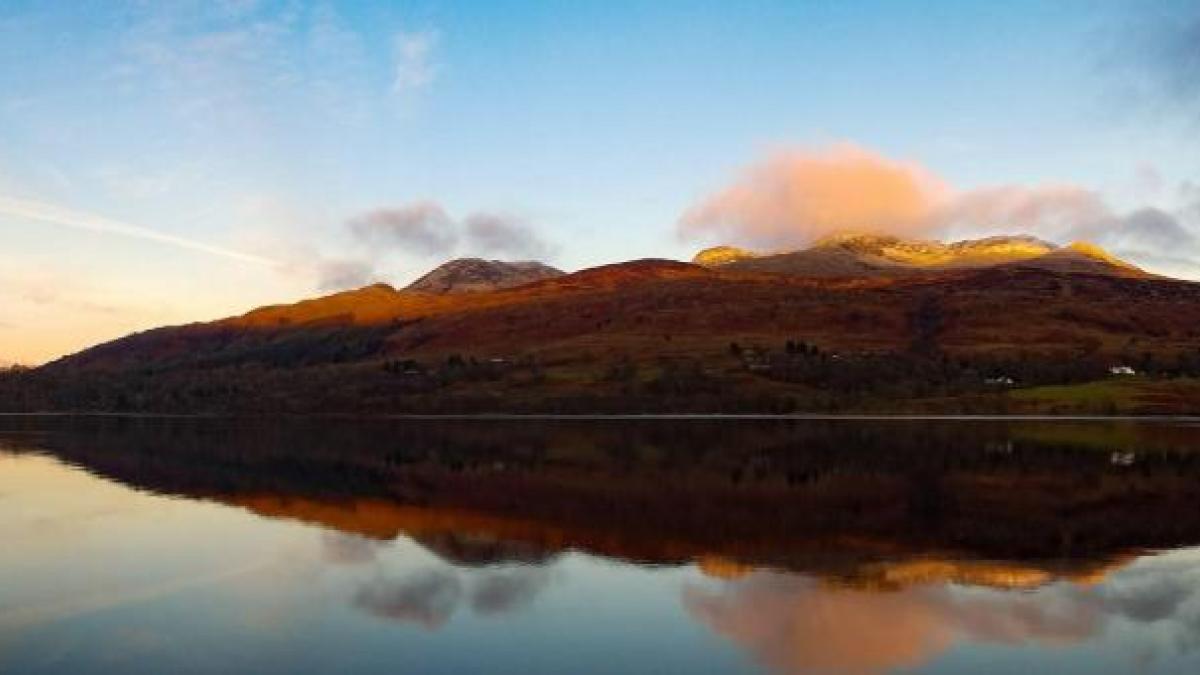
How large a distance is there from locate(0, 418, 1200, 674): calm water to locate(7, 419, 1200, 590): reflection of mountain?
33 centimetres

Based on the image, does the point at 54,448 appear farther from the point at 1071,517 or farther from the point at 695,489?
the point at 1071,517

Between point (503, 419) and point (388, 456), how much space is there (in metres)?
85.2

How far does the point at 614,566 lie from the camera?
42656 mm

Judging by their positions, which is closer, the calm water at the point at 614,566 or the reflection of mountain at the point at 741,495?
the calm water at the point at 614,566

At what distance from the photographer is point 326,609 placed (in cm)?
3522

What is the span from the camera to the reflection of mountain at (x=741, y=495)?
4519 cm

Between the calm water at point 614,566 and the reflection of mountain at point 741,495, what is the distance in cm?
33

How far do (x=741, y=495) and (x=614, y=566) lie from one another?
24.4m

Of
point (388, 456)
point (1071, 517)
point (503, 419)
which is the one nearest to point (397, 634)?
point (1071, 517)

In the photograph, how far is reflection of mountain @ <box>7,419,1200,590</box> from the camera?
4519cm

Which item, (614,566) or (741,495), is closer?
(614,566)

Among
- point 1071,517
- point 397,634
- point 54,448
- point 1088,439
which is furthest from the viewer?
point 54,448

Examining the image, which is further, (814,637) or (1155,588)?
(1155,588)

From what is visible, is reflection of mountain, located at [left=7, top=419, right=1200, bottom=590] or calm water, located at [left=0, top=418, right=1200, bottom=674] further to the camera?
reflection of mountain, located at [left=7, top=419, right=1200, bottom=590]
